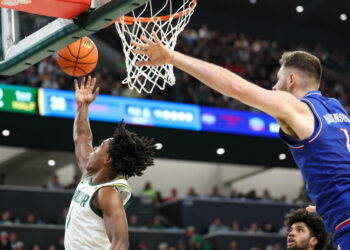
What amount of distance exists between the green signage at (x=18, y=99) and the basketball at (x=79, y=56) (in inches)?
330

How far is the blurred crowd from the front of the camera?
14930mm

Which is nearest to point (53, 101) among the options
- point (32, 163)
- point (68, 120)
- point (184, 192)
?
point (68, 120)

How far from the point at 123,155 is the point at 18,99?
980 cm

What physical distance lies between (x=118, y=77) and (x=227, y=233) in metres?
4.70

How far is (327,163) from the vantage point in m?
3.05

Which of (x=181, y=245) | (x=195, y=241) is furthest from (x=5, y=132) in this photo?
(x=195, y=241)

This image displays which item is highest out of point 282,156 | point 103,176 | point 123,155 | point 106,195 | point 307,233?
point 282,156

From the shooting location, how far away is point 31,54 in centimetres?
473

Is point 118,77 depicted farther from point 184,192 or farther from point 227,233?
point 184,192

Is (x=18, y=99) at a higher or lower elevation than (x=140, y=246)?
higher

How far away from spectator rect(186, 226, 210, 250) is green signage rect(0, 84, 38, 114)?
4390 millimetres

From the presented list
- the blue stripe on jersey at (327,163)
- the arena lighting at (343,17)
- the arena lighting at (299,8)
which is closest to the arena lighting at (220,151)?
the arena lighting at (299,8)

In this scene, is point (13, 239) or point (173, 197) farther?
point (173, 197)

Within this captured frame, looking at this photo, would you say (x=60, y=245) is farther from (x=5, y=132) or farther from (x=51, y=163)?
(x=51, y=163)
